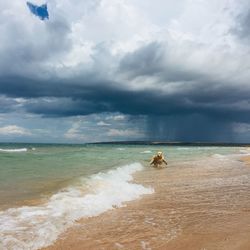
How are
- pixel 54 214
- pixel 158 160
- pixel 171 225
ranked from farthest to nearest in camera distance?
pixel 158 160 < pixel 54 214 < pixel 171 225

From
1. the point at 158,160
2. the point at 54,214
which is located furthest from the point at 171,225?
the point at 158,160

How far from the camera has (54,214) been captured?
7895mm

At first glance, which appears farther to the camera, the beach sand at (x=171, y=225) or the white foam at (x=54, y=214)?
the white foam at (x=54, y=214)

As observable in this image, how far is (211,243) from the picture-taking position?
5.70 m

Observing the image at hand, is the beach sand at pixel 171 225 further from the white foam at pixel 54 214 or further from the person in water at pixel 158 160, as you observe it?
the person in water at pixel 158 160

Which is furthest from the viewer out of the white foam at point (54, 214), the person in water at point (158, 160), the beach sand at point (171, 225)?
the person in water at point (158, 160)

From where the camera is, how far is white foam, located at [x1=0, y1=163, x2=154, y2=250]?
6.07 metres

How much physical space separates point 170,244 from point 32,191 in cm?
723

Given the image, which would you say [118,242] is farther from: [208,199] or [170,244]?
[208,199]

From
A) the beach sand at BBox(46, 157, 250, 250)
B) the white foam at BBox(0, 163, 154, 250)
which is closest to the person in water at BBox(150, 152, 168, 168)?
the white foam at BBox(0, 163, 154, 250)

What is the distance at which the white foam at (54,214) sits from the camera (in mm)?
6070

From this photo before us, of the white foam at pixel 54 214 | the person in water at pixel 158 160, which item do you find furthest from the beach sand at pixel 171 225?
the person in water at pixel 158 160

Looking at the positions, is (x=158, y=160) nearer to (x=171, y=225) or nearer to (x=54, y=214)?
(x=54, y=214)

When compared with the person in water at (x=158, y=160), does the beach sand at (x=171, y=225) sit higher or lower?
lower
